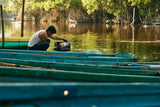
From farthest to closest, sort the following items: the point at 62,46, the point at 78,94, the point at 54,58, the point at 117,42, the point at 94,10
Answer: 1. the point at 94,10
2. the point at 117,42
3. the point at 62,46
4. the point at 54,58
5. the point at 78,94

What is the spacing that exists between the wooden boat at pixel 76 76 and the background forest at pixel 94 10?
142 ft

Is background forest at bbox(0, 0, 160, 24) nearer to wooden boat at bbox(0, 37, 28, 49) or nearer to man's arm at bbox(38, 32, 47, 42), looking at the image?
wooden boat at bbox(0, 37, 28, 49)

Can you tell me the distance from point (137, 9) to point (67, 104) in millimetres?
53493

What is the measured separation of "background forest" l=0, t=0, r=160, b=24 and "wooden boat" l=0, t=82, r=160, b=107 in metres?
44.8

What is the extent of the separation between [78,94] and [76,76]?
1.65m

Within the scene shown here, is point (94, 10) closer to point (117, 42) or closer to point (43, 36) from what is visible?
point (117, 42)

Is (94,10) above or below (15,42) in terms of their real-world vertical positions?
above

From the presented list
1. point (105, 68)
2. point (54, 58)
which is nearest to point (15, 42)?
point (54, 58)

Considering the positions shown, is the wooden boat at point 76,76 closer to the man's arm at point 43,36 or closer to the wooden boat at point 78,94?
the wooden boat at point 78,94

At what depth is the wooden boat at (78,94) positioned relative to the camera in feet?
9.87

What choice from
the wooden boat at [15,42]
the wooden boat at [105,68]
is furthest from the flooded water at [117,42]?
the wooden boat at [105,68]

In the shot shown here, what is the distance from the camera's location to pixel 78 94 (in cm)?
321

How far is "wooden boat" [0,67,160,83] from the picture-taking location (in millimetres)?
4758

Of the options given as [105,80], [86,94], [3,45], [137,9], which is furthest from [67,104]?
[137,9]
